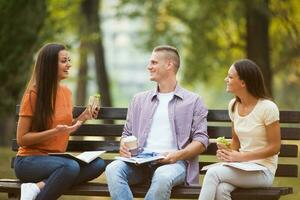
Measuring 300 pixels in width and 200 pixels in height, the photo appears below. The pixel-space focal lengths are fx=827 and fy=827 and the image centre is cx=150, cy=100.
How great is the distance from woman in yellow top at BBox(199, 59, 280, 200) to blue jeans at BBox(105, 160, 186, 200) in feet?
1.02

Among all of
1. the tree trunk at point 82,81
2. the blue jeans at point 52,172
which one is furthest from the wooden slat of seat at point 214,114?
the tree trunk at point 82,81

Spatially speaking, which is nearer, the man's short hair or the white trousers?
the white trousers

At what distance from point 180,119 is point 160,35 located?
17467mm

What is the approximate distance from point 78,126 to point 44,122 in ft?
0.97

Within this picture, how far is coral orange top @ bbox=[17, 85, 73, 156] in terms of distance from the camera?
22.6ft

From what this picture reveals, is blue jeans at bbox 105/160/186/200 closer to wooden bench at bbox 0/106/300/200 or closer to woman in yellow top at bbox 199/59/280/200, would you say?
wooden bench at bbox 0/106/300/200

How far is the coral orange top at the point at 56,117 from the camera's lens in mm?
6895

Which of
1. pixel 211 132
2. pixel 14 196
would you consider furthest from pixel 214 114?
pixel 14 196

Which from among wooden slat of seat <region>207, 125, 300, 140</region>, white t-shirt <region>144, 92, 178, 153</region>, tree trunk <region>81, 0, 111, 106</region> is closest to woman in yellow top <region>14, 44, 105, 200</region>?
white t-shirt <region>144, 92, 178, 153</region>

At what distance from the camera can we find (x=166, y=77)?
723 centimetres

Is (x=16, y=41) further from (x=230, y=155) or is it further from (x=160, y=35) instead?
(x=230, y=155)

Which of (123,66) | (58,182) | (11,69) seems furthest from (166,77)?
(123,66)

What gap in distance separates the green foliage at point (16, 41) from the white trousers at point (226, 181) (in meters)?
10.5

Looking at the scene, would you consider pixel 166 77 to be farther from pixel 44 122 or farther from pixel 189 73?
pixel 189 73
